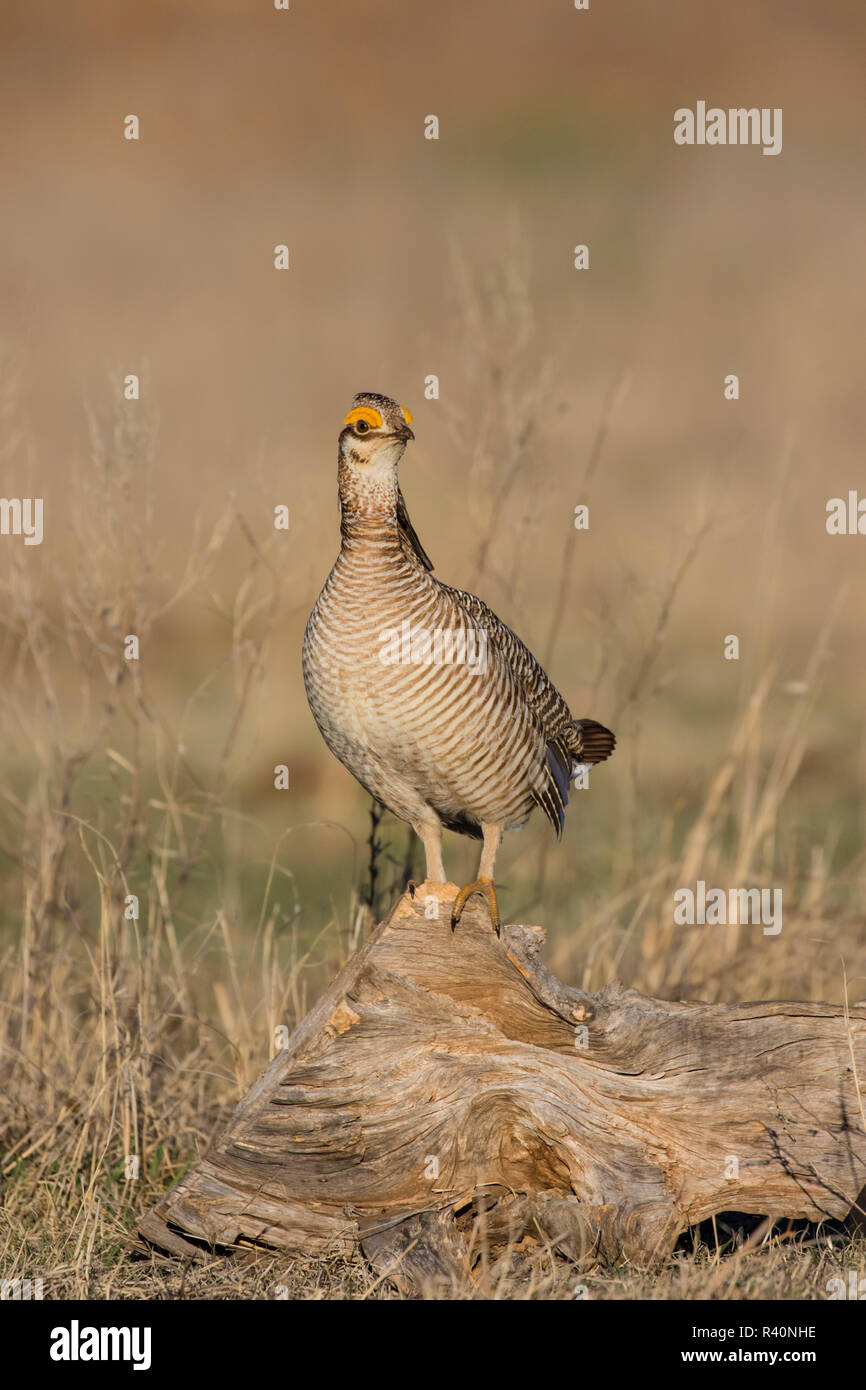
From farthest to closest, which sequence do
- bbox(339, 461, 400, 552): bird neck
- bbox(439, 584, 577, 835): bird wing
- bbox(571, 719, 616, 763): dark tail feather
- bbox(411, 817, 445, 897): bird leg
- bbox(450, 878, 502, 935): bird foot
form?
bbox(571, 719, 616, 763): dark tail feather < bbox(411, 817, 445, 897): bird leg < bbox(439, 584, 577, 835): bird wing < bbox(339, 461, 400, 552): bird neck < bbox(450, 878, 502, 935): bird foot

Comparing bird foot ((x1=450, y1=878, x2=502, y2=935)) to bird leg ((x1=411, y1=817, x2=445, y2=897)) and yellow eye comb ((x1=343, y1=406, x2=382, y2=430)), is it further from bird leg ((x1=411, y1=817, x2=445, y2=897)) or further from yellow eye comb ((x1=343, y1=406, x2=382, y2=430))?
yellow eye comb ((x1=343, y1=406, x2=382, y2=430))

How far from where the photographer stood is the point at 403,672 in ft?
12.9

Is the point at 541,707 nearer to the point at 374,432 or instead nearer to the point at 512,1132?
the point at 374,432

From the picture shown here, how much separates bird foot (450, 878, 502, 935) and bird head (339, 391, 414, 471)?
1243 mm

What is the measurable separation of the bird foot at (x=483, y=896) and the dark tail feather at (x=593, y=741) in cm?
114

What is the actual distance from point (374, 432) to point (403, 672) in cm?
70

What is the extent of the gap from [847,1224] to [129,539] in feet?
10.7

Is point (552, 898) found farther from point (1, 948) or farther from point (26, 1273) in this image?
point (26, 1273)

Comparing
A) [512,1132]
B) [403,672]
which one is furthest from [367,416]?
[512,1132]

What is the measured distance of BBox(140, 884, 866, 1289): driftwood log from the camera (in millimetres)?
3678

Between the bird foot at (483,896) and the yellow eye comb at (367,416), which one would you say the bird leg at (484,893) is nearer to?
the bird foot at (483,896)

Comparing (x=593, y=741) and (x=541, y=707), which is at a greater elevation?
(x=541, y=707)

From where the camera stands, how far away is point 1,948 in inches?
261

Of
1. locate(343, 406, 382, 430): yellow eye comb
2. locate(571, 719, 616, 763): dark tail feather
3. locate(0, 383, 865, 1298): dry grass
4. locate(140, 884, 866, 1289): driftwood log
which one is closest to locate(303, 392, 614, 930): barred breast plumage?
locate(343, 406, 382, 430): yellow eye comb
